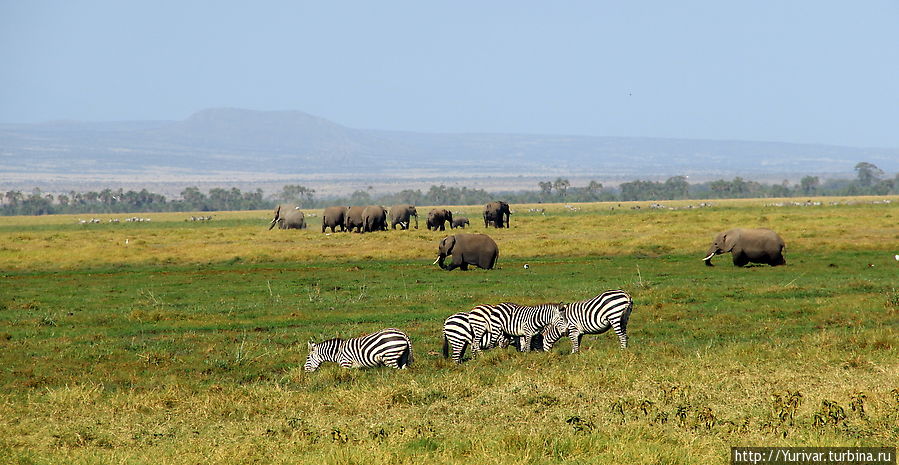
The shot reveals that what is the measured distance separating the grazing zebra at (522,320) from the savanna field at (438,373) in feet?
1.31

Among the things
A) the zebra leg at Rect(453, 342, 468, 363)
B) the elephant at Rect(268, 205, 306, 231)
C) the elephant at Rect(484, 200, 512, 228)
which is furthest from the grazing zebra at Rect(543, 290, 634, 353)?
the elephant at Rect(268, 205, 306, 231)

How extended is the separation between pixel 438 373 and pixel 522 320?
2.12 m

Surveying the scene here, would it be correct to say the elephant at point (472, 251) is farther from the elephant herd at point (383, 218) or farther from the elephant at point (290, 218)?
the elephant at point (290, 218)

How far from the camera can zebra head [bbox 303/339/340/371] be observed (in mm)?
15680

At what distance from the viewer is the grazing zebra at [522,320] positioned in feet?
53.0

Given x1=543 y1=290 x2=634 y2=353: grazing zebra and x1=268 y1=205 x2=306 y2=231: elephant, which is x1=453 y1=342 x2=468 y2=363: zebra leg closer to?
x1=543 y1=290 x2=634 y2=353: grazing zebra

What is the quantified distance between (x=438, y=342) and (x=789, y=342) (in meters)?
5.93

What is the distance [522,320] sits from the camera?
16312 millimetres

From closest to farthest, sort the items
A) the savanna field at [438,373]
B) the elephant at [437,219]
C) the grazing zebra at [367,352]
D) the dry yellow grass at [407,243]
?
the savanna field at [438,373]
the grazing zebra at [367,352]
the dry yellow grass at [407,243]
the elephant at [437,219]

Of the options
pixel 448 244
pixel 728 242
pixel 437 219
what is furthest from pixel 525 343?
pixel 437 219

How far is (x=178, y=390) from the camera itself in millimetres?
13781

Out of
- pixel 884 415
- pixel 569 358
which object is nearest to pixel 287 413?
pixel 569 358

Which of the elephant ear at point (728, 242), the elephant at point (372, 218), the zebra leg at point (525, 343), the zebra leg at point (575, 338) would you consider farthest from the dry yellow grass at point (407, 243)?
the zebra leg at point (575, 338)

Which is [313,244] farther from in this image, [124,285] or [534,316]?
A: [534,316]
